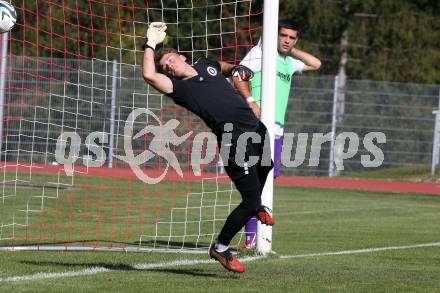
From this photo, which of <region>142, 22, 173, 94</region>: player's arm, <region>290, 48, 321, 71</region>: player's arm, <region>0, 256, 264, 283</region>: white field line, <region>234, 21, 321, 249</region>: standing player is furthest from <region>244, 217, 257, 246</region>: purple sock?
<region>142, 22, 173, 94</region>: player's arm

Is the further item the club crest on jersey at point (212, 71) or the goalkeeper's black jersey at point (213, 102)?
the club crest on jersey at point (212, 71)

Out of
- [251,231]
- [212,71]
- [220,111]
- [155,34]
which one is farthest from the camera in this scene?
[251,231]

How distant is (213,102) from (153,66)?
0.56 m

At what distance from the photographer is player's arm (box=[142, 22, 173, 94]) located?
852 cm

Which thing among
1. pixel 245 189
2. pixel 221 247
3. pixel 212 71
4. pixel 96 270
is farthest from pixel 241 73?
pixel 96 270

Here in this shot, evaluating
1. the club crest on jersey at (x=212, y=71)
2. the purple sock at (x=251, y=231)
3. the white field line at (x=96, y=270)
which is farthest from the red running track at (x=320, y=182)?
the club crest on jersey at (x=212, y=71)

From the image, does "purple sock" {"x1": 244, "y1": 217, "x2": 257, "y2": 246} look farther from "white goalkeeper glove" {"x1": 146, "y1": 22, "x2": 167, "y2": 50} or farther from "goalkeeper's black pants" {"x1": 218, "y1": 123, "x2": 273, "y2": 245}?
"white goalkeeper glove" {"x1": 146, "y1": 22, "x2": 167, "y2": 50}

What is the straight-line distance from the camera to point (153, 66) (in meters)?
8.58

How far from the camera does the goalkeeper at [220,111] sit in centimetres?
858

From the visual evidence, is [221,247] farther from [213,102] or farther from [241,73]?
[241,73]

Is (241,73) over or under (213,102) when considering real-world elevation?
over

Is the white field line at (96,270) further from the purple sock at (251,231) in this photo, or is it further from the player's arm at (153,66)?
the player's arm at (153,66)

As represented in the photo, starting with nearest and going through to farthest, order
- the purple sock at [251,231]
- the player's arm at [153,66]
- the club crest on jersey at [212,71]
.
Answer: the player's arm at [153,66] < the club crest on jersey at [212,71] < the purple sock at [251,231]

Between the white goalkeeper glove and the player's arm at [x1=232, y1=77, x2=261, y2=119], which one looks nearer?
the white goalkeeper glove
